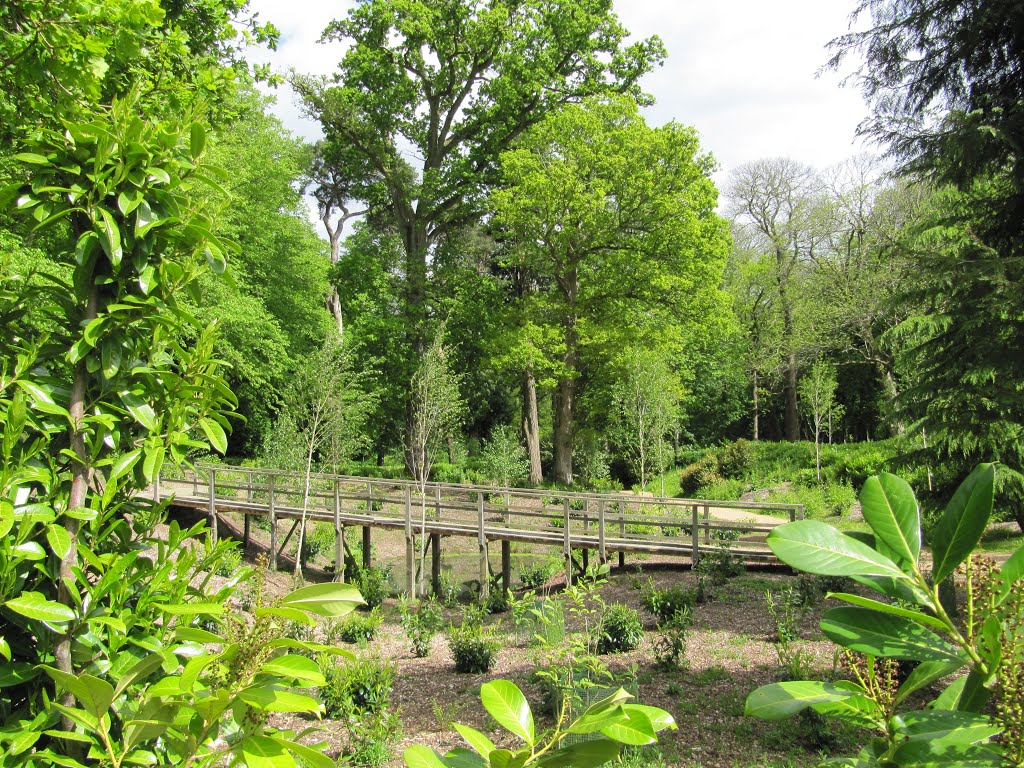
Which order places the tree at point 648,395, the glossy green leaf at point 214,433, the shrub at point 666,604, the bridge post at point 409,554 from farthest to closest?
the tree at point 648,395
the bridge post at point 409,554
the shrub at point 666,604
the glossy green leaf at point 214,433

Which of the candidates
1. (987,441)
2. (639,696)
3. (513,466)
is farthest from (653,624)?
(513,466)

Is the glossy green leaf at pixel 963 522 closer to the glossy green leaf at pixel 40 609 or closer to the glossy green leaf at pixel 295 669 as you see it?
the glossy green leaf at pixel 295 669

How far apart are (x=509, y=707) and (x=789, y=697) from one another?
32 cm

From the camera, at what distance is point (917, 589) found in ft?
2.51

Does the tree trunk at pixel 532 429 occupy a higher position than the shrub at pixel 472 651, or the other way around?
the tree trunk at pixel 532 429

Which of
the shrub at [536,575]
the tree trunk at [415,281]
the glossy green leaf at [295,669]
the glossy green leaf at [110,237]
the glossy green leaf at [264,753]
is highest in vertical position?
the tree trunk at [415,281]

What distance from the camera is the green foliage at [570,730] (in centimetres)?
76

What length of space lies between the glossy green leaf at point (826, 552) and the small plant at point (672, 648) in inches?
332

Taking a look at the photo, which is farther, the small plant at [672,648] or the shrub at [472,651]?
the shrub at [472,651]

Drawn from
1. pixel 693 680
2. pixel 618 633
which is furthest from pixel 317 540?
pixel 693 680

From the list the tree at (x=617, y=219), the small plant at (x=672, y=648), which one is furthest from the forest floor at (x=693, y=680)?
the tree at (x=617, y=219)

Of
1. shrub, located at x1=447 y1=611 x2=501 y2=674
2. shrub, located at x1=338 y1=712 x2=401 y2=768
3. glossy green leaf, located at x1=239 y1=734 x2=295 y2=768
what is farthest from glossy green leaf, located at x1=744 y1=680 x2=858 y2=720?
shrub, located at x1=447 y1=611 x2=501 y2=674

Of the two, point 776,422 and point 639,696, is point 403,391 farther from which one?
point 776,422

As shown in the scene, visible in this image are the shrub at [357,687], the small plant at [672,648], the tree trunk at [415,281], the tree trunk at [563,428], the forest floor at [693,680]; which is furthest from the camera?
the tree trunk at [563,428]
